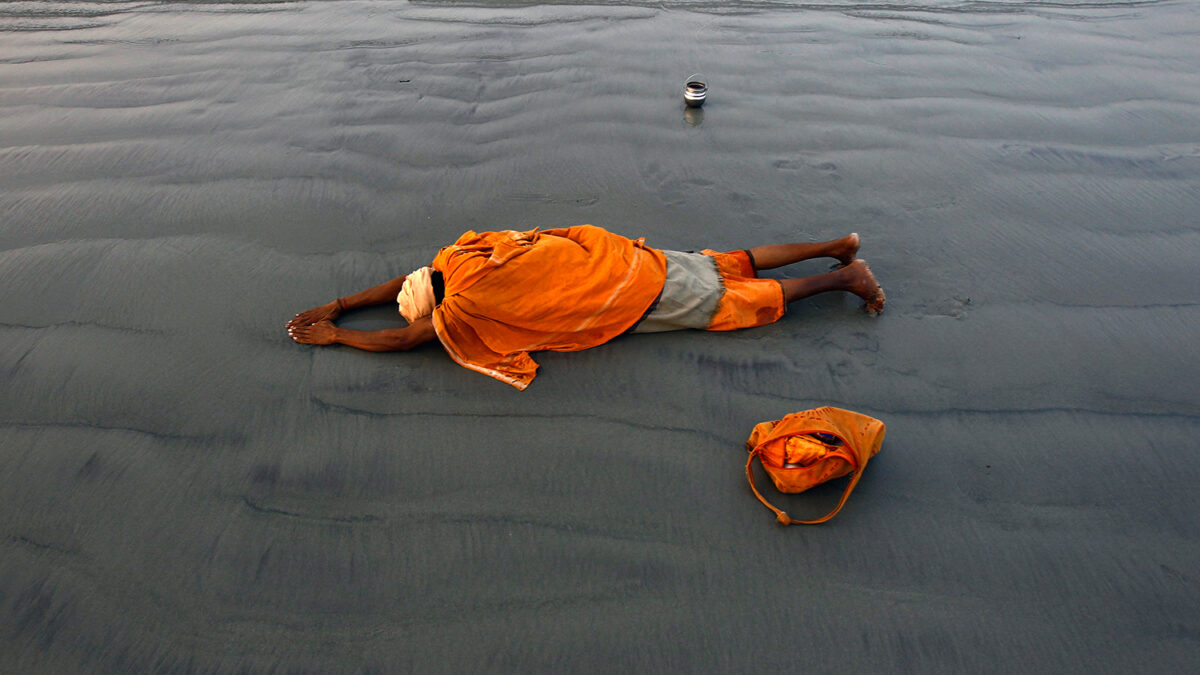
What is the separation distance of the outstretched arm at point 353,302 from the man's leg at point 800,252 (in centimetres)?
129

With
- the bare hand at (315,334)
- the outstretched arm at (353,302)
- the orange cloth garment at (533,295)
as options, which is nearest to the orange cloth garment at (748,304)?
the orange cloth garment at (533,295)

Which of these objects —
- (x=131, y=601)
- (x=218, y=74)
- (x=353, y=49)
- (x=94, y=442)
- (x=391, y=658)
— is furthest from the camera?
(x=353, y=49)

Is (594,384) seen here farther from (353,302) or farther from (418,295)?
(353,302)

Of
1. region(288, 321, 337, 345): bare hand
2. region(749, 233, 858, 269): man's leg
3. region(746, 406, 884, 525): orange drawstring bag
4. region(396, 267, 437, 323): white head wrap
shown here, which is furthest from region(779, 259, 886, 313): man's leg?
region(288, 321, 337, 345): bare hand

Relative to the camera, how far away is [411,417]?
213cm

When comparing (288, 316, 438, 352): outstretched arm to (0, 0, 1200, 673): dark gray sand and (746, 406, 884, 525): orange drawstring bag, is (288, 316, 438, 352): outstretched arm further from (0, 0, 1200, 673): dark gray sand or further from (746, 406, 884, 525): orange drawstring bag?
(746, 406, 884, 525): orange drawstring bag

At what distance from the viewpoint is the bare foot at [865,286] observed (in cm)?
241

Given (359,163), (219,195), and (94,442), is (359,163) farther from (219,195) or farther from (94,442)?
(94,442)

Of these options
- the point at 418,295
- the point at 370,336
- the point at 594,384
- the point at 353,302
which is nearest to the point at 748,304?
the point at 594,384

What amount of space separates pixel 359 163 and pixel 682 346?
A: 1886mm

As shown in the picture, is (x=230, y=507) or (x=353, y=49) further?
(x=353, y=49)

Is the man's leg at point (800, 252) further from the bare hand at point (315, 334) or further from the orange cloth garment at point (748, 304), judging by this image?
the bare hand at point (315, 334)

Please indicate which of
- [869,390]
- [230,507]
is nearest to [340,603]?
[230,507]

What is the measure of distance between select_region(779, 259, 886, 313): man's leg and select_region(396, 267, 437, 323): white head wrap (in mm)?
1223
